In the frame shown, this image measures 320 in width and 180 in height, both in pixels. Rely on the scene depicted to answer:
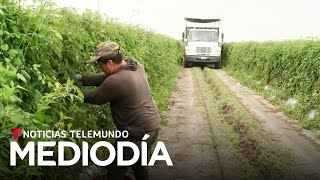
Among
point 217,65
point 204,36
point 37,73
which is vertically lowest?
point 217,65

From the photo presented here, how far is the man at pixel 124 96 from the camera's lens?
391 cm

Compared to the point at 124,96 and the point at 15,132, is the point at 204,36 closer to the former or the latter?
the point at 124,96

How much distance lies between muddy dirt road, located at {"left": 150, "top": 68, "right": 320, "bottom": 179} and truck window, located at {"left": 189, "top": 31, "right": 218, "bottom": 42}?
1692cm

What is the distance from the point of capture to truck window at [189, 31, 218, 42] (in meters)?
28.7

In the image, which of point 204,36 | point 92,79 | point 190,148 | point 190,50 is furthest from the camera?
point 204,36

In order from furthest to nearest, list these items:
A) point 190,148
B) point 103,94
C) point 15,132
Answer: point 190,148 → point 103,94 → point 15,132

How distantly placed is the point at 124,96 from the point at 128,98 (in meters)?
0.04

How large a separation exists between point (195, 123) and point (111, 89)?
5920mm

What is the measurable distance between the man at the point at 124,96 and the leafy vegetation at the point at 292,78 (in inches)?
243

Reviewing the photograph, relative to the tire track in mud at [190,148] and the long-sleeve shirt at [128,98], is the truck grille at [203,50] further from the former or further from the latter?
the long-sleeve shirt at [128,98]

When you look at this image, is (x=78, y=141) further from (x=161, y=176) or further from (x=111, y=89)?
(x=161, y=176)

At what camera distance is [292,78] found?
1273 centimetres

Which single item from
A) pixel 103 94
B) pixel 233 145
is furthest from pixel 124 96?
pixel 233 145

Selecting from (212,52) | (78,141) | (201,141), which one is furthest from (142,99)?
(212,52)
